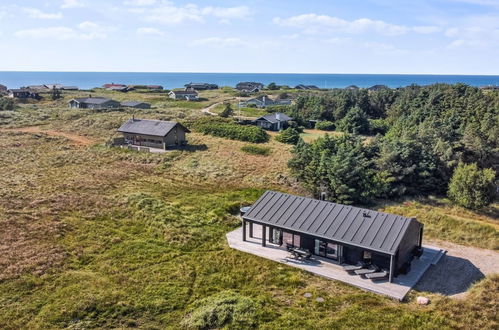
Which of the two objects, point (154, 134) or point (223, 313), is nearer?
point (223, 313)

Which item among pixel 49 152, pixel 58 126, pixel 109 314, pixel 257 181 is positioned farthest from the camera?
pixel 58 126

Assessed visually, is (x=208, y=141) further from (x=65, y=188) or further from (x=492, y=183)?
(x=492, y=183)

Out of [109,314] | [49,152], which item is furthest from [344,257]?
[49,152]

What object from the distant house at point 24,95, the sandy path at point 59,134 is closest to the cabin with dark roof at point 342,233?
the sandy path at point 59,134

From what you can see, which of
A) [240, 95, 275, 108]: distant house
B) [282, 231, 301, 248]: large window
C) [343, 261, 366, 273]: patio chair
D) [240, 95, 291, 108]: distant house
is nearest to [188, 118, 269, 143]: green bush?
[240, 95, 291, 108]: distant house

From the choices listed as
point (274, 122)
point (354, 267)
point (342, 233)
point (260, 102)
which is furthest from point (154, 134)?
point (260, 102)

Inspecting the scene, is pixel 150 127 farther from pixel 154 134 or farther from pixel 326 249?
pixel 326 249
